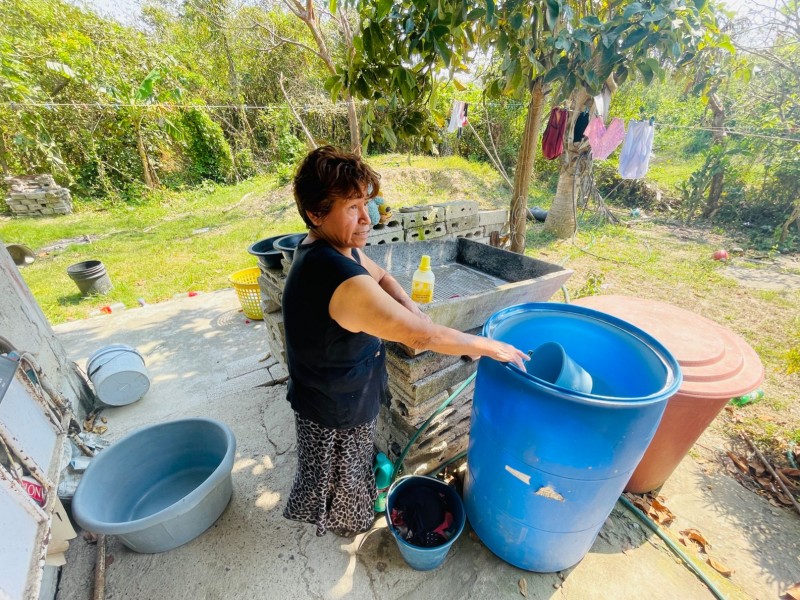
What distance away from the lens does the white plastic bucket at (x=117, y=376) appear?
2.69 m

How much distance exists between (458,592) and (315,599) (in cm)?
70

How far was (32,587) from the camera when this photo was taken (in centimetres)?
114

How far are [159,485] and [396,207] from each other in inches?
239

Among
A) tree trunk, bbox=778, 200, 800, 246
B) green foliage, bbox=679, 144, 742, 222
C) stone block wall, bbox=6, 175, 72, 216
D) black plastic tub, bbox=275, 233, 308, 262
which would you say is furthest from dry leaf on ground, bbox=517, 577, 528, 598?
stone block wall, bbox=6, 175, 72, 216

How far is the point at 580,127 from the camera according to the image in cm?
619

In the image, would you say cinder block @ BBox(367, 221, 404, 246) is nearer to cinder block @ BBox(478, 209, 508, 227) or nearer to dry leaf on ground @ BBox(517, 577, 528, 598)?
cinder block @ BBox(478, 209, 508, 227)

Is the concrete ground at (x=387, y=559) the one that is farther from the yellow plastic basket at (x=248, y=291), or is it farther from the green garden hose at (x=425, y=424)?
the yellow plastic basket at (x=248, y=291)

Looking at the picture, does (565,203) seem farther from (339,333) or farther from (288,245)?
(339,333)

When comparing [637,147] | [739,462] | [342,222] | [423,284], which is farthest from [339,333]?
[637,147]

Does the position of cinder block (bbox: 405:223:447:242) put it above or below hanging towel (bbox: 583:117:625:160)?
below

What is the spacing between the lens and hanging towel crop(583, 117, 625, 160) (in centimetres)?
587

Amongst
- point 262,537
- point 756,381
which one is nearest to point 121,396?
point 262,537

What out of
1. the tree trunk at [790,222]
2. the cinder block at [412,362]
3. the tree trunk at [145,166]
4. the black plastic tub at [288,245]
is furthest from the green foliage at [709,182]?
the tree trunk at [145,166]

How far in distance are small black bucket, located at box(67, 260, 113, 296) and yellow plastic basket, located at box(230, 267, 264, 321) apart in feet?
7.59
